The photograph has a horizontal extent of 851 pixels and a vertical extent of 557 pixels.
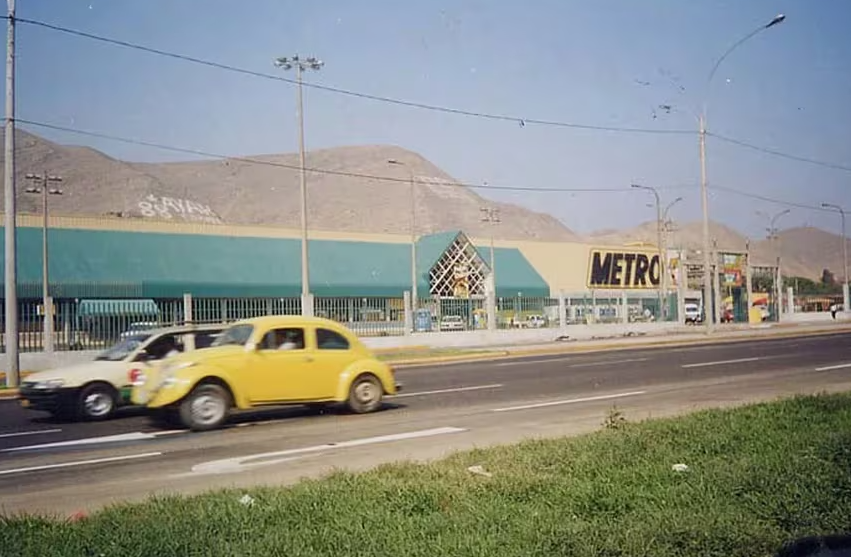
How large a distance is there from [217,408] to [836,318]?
62203 millimetres

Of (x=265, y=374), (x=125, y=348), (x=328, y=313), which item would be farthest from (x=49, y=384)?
(x=328, y=313)

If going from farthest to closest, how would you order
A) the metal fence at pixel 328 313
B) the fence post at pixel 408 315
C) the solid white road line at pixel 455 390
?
the fence post at pixel 408 315, the metal fence at pixel 328 313, the solid white road line at pixel 455 390

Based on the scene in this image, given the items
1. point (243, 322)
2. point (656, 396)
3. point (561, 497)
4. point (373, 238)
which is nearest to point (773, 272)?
point (373, 238)

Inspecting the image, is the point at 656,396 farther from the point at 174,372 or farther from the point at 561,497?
the point at 561,497

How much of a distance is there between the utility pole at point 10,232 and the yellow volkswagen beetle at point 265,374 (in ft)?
34.4

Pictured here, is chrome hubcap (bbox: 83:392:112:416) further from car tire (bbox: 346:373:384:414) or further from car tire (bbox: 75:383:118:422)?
car tire (bbox: 346:373:384:414)

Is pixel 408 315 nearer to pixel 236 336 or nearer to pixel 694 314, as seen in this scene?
pixel 236 336

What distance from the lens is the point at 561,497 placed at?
6977mm

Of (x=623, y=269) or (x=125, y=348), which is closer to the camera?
(x=125, y=348)

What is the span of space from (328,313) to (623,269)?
47.0 meters

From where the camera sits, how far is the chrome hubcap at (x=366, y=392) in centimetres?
1442

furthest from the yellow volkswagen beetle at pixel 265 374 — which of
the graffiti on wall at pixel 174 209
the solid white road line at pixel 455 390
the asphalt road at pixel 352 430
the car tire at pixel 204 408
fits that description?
the graffiti on wall at pixel 174 209

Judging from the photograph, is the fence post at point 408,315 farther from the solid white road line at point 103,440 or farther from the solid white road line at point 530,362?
the solid white road line at point 103,440

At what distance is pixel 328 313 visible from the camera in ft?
111
